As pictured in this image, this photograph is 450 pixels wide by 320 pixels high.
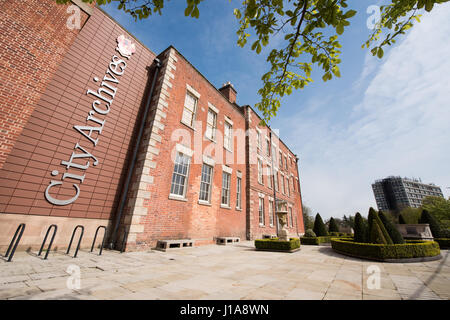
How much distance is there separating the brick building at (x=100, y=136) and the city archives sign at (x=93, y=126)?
0.12 feet

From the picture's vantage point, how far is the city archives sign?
237 inches

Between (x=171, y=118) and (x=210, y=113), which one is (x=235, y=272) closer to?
(x=171, y=118)

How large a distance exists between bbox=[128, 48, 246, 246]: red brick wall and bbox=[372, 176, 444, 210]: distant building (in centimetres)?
11822

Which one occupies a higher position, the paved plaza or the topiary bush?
the topiary bush

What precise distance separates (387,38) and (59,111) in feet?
30.3

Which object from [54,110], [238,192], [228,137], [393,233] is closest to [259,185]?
[238,192]

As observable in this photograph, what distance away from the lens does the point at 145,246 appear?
691 cm

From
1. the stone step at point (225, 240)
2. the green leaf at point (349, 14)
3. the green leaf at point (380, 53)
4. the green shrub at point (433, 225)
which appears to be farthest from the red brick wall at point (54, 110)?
the green shrub at point (433, 225)

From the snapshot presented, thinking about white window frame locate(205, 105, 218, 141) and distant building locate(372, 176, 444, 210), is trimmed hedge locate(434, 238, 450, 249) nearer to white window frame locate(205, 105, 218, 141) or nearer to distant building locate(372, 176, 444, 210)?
white window frame locate(205, 105, 218, 141)

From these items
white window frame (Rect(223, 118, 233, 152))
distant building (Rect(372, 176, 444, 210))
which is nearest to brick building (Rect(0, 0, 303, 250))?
white window frame (Rect(223, 118, 233, 152))

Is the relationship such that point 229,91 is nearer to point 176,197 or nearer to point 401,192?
point 176,197

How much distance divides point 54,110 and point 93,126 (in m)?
1.18

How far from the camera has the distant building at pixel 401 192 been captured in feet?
304

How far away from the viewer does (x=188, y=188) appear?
9.06 m
